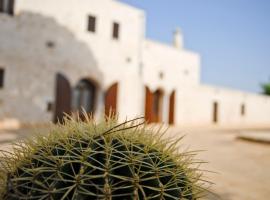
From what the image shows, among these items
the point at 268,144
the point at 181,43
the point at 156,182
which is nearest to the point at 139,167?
the point at 156,182

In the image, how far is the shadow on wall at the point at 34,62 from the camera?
11703mm

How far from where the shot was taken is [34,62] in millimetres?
12391

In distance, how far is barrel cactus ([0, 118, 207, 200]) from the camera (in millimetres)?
1232

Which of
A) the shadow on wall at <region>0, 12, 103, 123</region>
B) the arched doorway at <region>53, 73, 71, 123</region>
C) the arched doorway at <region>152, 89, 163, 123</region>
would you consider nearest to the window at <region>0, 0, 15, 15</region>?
the shadow on wall at <region>0, 12, 103, 123</region>

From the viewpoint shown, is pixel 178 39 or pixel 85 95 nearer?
pixel 85 95

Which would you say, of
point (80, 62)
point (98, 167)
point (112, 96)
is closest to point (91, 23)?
point (80, 62)

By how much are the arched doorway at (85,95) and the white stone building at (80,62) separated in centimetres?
4

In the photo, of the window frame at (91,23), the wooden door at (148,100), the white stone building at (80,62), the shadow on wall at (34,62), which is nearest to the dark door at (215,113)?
the white stone building at (80,62)

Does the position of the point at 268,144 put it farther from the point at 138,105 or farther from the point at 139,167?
the point at 139,167

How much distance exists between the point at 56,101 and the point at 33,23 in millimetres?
3155

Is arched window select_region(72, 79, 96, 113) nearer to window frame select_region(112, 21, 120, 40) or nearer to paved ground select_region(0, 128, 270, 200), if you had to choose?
window frame select_region(112, 21, 120, 40)

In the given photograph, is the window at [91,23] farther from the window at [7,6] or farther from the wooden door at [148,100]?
the wooden door at [148,100]

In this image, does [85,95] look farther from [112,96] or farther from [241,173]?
[241,173]

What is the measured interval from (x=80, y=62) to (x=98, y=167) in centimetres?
1269
